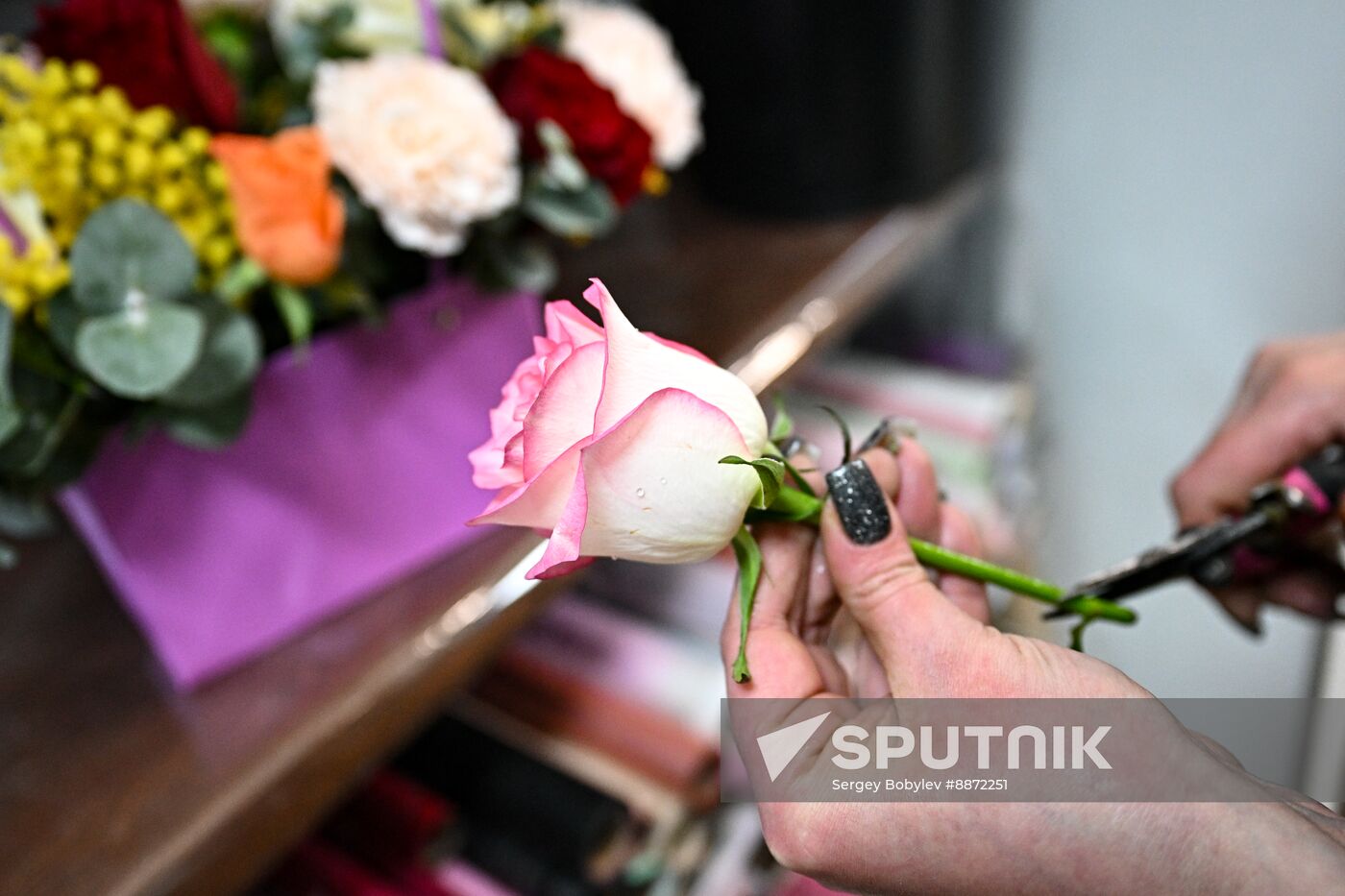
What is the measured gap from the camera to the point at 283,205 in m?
0.45

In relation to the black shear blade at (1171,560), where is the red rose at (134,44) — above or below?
above

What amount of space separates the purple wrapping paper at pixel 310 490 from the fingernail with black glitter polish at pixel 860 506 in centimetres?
30

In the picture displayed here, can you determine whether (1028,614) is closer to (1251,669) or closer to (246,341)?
(246,341)

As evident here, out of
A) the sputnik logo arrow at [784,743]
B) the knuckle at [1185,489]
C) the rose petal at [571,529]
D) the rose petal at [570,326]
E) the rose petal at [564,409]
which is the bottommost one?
the knuckle at [1185,489]

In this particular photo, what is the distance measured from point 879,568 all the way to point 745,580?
51 mm

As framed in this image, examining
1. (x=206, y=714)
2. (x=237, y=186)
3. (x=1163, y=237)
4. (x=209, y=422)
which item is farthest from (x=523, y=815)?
(x=1163, y=237)

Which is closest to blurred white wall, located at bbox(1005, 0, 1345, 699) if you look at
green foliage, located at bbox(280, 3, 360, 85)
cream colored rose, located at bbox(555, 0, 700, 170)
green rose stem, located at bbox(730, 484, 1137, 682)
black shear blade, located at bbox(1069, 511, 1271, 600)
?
black shear blade, located at bbox(1069, 511, 1271, 600)

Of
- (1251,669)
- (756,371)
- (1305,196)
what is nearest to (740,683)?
(756,371)

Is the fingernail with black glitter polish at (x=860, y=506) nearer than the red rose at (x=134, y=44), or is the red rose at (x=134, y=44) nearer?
the fingernail with black glitter polish at (x=860, y=506)

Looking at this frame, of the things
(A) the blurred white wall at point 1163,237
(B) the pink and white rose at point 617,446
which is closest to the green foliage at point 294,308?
(B) the pink and white rose at point 617,446

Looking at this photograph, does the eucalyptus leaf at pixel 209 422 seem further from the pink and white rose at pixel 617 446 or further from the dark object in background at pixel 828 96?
the dark object in background at pixel 828 96

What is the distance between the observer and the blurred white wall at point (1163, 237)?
0.87m

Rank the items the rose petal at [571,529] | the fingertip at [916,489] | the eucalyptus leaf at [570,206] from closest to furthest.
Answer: the rose petal at [571,529]
the fingertip at [916,489]
the eucalyptus leaf at [570,206]

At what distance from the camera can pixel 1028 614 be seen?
0.58 metres
